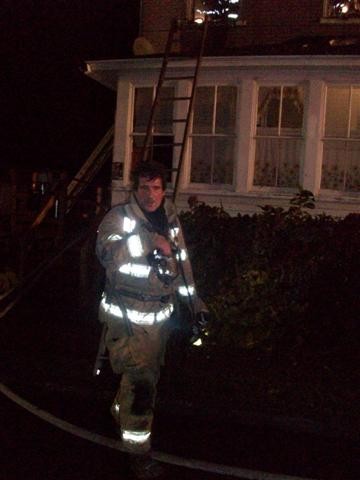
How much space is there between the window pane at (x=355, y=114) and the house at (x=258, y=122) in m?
0.01

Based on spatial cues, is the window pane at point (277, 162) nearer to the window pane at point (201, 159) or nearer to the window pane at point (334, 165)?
the window pane at point (334, 165)

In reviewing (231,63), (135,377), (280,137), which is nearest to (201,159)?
(280,137)

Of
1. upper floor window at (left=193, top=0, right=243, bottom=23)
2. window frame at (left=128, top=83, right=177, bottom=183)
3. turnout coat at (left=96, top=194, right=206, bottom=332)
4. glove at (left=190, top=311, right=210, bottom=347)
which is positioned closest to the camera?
turnout coat at (left=96, top=194, right=206, bottom=332)

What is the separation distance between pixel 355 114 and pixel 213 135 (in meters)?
2.09

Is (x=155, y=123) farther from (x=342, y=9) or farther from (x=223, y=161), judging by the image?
(x=342, y=9)

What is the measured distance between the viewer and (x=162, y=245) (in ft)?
16.6

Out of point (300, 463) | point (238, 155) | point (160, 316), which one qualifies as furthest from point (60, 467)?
point (238, 155)

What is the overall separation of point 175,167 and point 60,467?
7186 mm

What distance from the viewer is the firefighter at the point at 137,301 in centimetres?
499

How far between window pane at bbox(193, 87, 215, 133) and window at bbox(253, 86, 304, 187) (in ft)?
2.46

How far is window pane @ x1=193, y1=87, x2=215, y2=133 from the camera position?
1184cm

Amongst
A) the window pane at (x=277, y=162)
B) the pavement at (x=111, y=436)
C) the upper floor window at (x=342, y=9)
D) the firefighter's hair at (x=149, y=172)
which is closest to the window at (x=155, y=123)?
the window pane at (x=277, y=162)

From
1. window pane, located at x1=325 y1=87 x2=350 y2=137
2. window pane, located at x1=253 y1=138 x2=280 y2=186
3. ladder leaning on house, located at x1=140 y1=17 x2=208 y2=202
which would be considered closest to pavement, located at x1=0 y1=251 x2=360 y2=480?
ladder leaning on house, located at x1=140 y1=17 x2=208 y2=202

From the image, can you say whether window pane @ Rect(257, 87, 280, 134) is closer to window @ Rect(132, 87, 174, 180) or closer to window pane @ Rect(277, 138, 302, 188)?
window pane @ Rect(277, 138, 302, 188)
